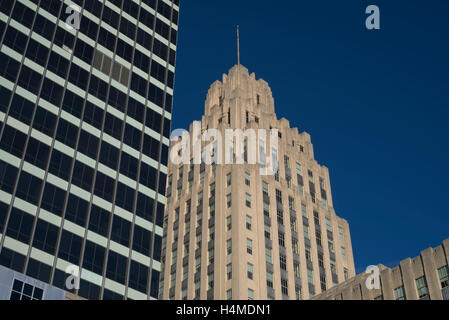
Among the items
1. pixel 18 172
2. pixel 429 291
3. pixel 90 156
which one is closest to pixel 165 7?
pixel 90 156

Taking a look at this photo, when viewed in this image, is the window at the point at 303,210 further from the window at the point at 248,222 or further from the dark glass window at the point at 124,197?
the dark glass window at the point at 124,197

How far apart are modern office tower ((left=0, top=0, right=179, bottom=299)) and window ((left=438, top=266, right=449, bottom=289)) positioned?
29.3 metres

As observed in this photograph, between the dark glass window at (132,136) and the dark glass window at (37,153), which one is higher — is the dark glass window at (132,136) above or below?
above

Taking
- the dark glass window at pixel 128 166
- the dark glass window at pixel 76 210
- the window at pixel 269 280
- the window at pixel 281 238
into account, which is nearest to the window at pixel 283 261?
the window at pixel 281 238

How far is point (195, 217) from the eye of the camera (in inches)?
4240

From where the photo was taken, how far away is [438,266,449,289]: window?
203 ft

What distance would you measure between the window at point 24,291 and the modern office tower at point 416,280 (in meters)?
37.9

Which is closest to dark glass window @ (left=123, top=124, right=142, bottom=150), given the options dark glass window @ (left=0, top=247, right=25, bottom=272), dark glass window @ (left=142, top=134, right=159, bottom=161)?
dark glass window @ (left=142, top=134, right=159, bottom=161)

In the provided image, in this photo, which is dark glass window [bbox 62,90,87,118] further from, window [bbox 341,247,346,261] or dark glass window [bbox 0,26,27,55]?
window [bbox 341,247,346,261]

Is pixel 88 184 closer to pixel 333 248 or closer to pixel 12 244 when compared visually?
pixel 12 244

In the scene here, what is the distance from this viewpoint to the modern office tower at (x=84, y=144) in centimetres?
5472

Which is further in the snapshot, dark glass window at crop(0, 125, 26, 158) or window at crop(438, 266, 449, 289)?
window at crop(438, 266, 449, 289)

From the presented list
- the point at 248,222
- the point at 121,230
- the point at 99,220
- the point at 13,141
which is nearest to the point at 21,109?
the point at 13,141
